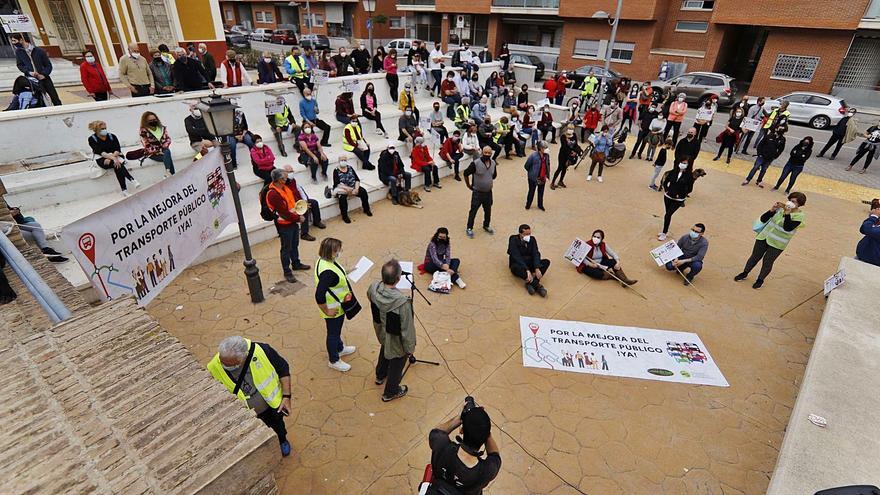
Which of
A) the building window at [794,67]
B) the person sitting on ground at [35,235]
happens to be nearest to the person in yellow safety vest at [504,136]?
the person sitting on ground at [35,235]

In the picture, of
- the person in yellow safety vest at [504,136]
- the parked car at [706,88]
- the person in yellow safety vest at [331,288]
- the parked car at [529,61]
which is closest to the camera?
the person in yellow safety vest at [331,288]

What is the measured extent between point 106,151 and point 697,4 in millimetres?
30151

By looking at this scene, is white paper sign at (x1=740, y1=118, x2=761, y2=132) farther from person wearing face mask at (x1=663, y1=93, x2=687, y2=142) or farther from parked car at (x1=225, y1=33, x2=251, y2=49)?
parked car at (x1=225, y1=33, x2=251, y2=49)

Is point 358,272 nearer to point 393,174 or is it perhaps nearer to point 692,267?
point 393,174

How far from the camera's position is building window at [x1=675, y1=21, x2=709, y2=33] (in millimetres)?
25564

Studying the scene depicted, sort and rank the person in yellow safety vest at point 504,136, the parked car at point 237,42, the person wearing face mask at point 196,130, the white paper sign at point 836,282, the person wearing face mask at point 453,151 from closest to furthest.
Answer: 1. the white paper sign at point 836,282
2. the person wearing face mask at point 196,130
3. the person wearing face mask at point 453,151
4. the person in yellow safety vest at point 504,136
5. the parked car at point 237,42

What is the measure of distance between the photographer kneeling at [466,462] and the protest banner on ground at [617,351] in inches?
120

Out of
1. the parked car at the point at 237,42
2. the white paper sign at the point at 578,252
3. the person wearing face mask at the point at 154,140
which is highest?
the parked car at the point at 237,42

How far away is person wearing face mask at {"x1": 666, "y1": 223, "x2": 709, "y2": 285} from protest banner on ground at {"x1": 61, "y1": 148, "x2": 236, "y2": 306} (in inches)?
304

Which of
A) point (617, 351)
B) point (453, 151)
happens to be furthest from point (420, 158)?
point (617, 351)

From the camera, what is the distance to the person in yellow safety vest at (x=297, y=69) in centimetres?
1195

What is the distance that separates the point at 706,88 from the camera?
69.2ft

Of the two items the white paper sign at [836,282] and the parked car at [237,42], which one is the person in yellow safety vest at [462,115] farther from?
the parked car at [237,42]

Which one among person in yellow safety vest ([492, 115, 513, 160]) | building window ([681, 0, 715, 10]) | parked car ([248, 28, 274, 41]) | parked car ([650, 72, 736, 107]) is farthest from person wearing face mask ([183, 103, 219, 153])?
parked car ([248, 28, 274, 41])
